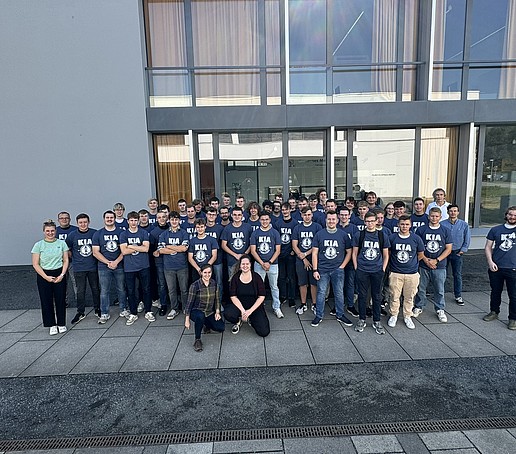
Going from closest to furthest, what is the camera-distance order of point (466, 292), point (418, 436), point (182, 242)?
point (418, 436), point (182, 242), point (466, 292)

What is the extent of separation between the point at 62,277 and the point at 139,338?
1.59 meters

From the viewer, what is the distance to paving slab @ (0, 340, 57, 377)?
13.7ft

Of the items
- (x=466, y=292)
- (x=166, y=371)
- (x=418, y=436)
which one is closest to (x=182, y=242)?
(x=166, y=371)

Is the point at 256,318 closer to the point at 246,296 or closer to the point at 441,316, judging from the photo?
the point at 246,296

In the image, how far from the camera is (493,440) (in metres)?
2.87

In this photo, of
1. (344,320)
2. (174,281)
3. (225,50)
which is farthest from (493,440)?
(225,50)

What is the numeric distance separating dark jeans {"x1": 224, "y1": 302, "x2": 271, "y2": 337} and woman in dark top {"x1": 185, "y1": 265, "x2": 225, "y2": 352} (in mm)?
228

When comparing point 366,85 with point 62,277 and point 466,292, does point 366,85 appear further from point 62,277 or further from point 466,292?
point 62,277

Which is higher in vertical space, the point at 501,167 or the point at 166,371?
the point at 501,167

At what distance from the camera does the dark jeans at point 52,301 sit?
16.7ft

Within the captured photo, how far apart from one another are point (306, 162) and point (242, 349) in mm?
6118

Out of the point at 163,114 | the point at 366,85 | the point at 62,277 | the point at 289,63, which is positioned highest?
the point at 289,63

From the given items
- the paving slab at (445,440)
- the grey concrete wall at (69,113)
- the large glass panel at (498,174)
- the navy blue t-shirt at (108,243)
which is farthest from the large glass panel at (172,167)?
the large glass panel at (498,174)

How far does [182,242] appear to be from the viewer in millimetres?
5480
